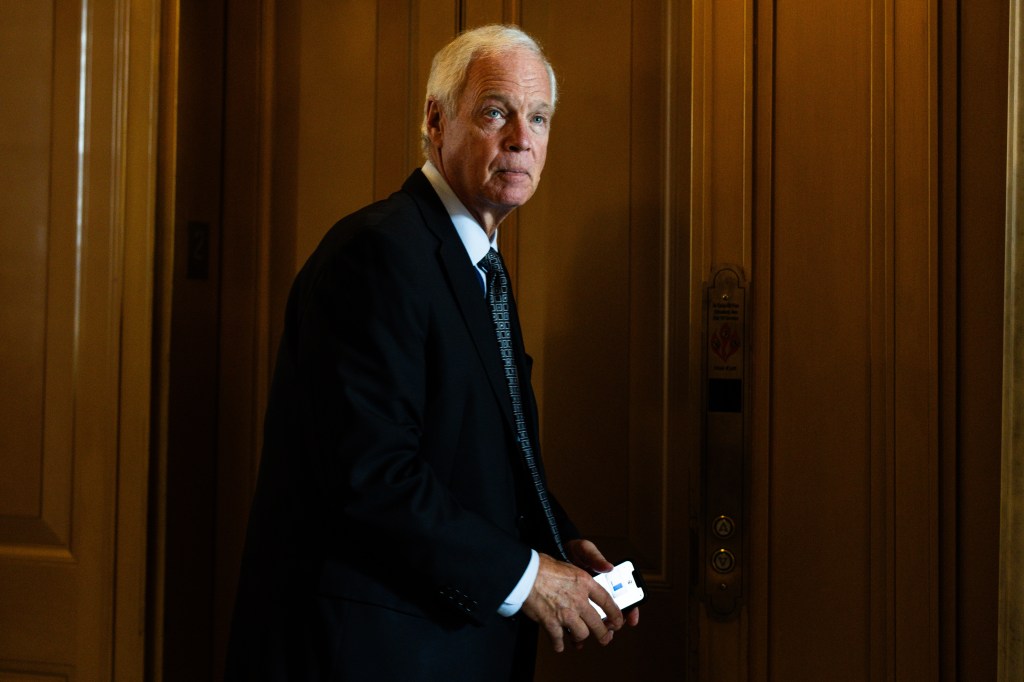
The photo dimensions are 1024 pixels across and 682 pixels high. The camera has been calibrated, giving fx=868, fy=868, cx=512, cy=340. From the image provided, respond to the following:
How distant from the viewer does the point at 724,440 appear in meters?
1.66

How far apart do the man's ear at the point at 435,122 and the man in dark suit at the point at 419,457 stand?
34mm

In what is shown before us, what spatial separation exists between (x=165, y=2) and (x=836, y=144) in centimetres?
135

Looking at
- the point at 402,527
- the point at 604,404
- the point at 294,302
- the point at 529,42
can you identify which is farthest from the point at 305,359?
the point at 604,404

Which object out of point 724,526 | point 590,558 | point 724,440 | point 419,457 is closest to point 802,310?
point 724,440

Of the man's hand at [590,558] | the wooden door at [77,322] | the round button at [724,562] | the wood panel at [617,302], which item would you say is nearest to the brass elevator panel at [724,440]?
the round button at [724,562]

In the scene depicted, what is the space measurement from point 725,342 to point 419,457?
77 centimetres

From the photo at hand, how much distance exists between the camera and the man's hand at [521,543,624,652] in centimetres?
116

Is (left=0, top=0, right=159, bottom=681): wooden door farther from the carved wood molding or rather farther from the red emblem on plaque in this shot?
the carved wood molding

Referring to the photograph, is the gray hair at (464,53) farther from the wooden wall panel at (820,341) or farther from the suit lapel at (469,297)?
the wooden wall panel at (820,341)

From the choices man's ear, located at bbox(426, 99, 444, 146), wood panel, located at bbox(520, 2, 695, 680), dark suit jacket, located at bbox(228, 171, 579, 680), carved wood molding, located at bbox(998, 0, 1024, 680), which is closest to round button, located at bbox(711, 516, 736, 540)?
wood panel, located at bbox(520, 2, 695, 680)

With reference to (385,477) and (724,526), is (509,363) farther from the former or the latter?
(724,526)

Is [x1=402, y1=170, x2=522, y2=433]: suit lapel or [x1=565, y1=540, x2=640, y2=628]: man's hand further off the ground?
[x1=402, y1=170, x2=522, y2=433]: suit lapel

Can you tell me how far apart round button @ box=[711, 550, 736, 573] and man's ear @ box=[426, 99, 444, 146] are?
3.08 feet

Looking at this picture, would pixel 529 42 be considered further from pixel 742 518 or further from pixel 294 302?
pixel 742 518
